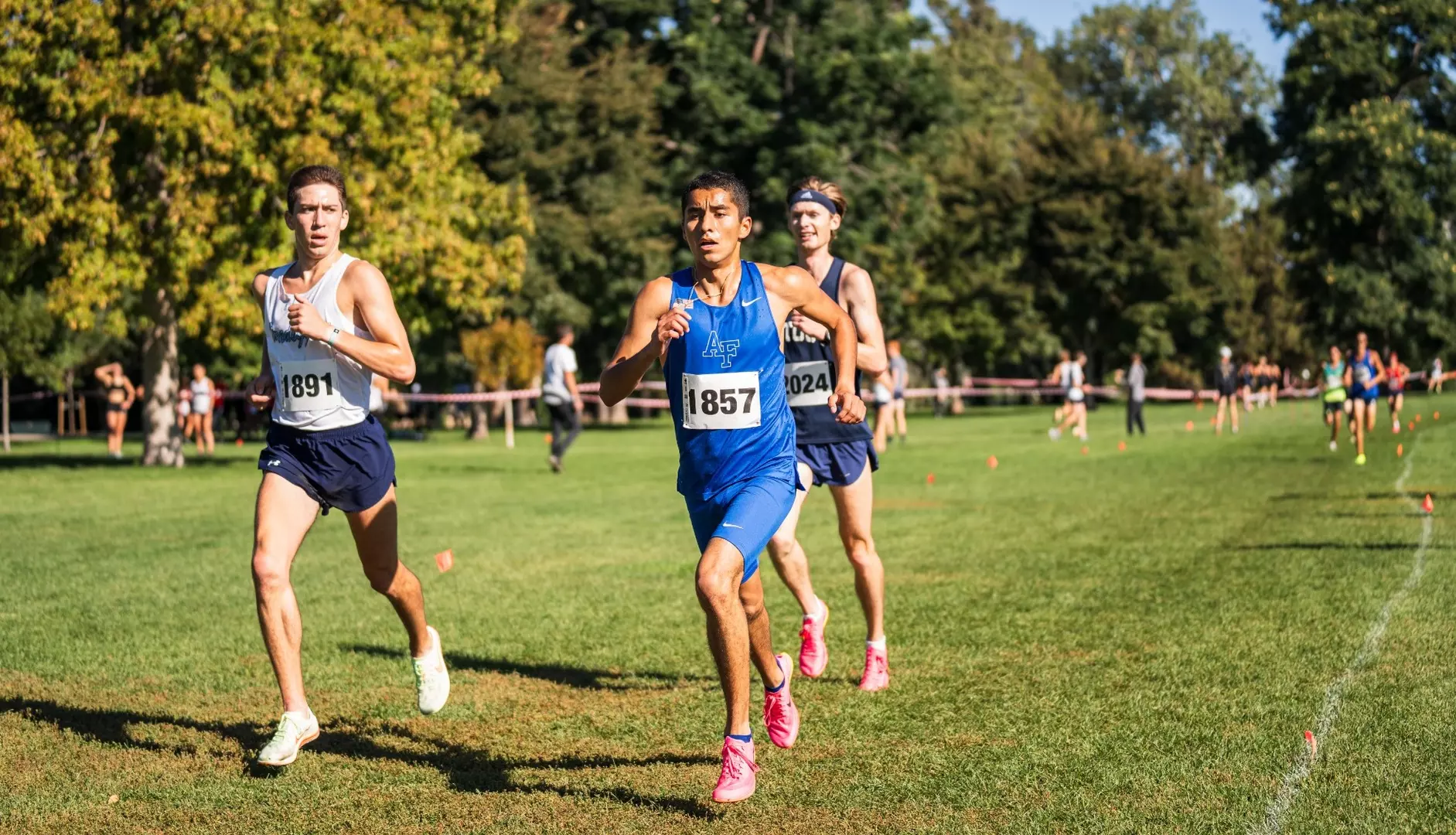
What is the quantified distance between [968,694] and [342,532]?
986 cm

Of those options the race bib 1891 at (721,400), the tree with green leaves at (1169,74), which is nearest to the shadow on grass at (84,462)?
the race bib 1891 at (721,400)

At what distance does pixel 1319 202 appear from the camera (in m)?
66.1

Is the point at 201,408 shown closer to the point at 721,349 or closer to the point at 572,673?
the point at 572,673

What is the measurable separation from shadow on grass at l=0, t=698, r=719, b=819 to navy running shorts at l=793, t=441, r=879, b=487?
178cm

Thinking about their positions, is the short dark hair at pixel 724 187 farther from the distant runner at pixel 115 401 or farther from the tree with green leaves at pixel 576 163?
the tree with green leaves at pixel 576 163

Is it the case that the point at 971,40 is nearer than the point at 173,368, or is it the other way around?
the point at 173,368

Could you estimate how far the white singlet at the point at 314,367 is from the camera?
6.32 metres

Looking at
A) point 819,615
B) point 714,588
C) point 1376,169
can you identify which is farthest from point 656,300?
point 1376,169

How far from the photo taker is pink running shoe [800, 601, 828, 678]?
7.69 metres

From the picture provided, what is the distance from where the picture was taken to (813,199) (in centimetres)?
744

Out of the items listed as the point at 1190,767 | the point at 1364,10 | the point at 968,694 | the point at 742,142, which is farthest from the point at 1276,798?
the point at 1364,10

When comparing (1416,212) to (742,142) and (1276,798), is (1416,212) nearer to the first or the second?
(742,142)

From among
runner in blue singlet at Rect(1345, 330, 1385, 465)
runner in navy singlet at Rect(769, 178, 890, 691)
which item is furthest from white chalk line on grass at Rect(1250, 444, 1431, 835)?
runner in blue singlet at Rect(1345, 330, 1385, 465)

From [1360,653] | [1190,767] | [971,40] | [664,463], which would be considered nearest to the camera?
[1190,767]
